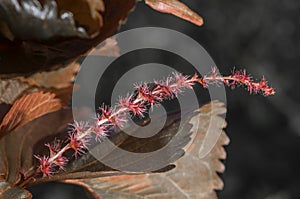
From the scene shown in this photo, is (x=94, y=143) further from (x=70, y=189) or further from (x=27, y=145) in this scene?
(x=70, y=189)

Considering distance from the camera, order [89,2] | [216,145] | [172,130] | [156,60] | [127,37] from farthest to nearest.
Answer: [156,60]
[127,37]
[216,145]
[172,130]
[89,2]

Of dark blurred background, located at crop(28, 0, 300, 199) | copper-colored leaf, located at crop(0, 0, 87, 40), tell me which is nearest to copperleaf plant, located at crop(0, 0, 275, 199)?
copper-colored leaf, located at crop(0, 0, 87, 40)

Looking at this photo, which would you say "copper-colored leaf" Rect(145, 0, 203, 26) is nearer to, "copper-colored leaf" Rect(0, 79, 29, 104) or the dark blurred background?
"copper-colored leaf" Rect(0, 79, 29, 104)

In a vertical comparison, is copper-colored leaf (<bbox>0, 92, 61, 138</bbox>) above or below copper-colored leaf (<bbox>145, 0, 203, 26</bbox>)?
below

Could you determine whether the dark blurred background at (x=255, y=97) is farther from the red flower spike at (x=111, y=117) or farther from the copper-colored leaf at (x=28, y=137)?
the red flower spike at (x=111, y=117)

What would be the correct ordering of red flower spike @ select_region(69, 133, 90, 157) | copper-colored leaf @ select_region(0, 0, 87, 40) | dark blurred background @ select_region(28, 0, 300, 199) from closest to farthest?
1. copper-colored leaf @ select_region(0, 0, 87, 40)
2. red flower spike @ select_region(69, 133, 90, 157)
3. dark blurred background @ select_region(28, 0, 300, 199)

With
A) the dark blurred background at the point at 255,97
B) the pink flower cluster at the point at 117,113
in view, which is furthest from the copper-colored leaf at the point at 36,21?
the dark blurred background at the point at 255,97

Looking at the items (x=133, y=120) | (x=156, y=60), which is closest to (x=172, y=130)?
(x=133, y=120)
